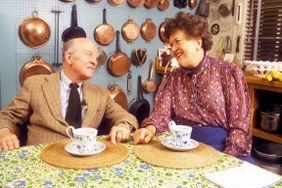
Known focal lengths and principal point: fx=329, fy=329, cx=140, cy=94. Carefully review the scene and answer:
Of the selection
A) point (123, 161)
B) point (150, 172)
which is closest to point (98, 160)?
point (123, 161)

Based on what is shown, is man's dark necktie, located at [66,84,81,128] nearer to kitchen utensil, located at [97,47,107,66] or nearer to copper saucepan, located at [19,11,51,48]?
copper saucepan, located at [19,11,51,48]

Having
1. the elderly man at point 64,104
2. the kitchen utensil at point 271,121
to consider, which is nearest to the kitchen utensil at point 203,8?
the kitchen utensil at point 271,121

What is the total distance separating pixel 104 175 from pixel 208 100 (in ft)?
2.90

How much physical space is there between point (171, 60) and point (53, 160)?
2.36 meters

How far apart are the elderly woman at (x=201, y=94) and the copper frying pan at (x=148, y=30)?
5.11 ft

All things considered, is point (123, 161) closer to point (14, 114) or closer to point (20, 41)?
point (14, 114)

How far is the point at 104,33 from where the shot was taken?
3129 millimetres

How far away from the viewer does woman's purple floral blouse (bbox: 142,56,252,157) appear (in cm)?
170

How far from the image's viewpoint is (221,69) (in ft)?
5.92

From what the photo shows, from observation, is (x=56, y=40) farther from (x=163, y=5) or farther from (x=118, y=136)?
(x=118, y=136)

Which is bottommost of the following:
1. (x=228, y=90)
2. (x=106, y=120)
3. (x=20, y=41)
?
(x=106, y=120)

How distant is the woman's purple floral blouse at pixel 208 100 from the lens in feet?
5.59

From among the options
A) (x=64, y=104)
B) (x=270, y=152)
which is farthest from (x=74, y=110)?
(x=270, y=152)

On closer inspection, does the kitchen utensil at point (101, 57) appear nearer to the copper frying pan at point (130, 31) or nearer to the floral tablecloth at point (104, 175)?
the copper frying pan at point (130, 31)
